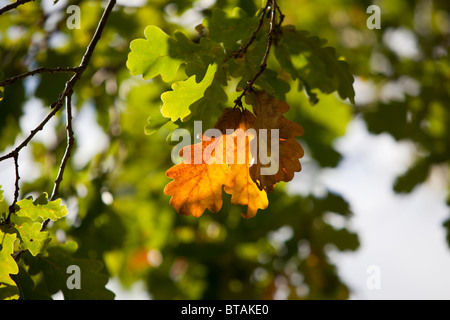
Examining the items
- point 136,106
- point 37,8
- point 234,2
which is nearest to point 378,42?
point 136,106

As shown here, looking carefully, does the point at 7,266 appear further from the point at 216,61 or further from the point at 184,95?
the point at 216,61

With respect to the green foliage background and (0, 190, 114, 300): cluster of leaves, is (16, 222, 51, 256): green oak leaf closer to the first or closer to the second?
(0, 190, 114, 300): cluster of leaves

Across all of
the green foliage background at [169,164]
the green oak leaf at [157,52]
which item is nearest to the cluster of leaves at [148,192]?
the green foliage background at [169,164]

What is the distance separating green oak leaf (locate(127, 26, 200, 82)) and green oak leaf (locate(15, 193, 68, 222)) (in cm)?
43

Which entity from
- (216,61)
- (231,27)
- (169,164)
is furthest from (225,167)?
(169,164)

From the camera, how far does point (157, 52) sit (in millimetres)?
1352

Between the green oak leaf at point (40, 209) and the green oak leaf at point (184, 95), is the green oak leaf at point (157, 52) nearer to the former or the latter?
the green oak leaf at point (184, 95)

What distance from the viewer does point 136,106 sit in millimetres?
3787

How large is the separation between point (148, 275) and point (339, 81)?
109 inches

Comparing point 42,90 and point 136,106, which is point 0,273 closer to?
point 42,90

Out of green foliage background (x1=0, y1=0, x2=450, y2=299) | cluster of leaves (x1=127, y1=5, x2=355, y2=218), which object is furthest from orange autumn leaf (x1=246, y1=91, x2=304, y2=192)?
green foliage background (x1=0, y1=0, x2=450, y2=299)

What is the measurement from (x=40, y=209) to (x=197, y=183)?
45 centimetres

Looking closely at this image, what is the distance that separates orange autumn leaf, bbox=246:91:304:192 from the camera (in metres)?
1.16

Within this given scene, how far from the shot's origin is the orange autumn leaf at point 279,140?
1.16 metres
